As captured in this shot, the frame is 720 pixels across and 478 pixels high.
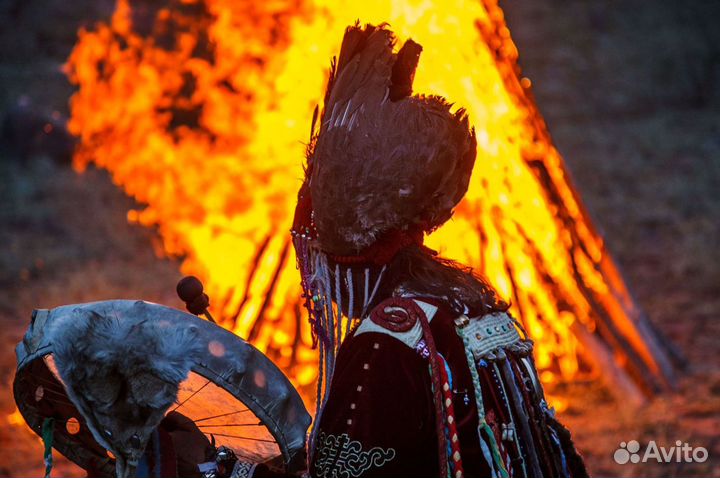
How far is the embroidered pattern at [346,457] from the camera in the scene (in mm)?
2199

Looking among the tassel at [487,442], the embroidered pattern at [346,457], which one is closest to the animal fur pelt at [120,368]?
the embroidered pattern at [346,457]

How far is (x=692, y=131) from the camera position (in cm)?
1688

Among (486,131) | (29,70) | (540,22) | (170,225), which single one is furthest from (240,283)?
(540,22)

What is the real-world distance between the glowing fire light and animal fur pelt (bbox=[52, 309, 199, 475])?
138 inches

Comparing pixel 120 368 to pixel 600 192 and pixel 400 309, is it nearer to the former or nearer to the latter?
pixel 400 309

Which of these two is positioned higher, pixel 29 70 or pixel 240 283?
pixel 29 70

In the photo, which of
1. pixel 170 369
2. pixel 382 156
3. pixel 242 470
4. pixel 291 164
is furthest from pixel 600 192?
pixel 170 369

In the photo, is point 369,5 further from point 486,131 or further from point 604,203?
point 604,203

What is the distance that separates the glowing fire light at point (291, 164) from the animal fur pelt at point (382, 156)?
293 centimetres

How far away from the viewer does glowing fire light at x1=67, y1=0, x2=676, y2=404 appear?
18.9ft

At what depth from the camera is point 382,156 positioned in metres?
2.37

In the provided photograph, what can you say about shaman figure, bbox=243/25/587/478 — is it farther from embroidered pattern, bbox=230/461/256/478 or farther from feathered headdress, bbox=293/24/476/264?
embroidered pattern, bbox=230/461/256/478

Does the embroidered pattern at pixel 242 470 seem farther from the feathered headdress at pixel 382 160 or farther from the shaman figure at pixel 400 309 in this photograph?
the feathered headdress at pixel 382 160

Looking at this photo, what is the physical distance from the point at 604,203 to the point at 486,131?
785 cm
